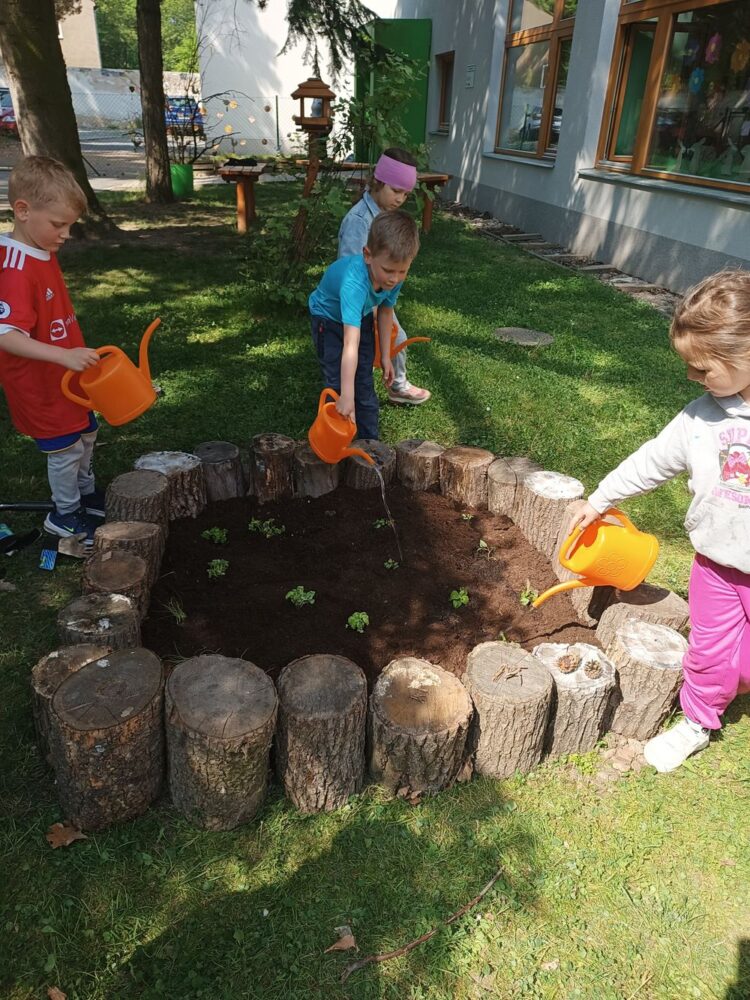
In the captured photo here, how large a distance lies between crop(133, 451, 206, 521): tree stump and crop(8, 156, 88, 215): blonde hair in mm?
1045

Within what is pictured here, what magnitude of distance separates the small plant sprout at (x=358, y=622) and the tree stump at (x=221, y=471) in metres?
1.02

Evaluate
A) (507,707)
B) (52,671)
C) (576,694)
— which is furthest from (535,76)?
(52,671)

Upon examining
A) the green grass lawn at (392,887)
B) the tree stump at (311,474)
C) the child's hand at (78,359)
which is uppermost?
the child's hand at (78,359)

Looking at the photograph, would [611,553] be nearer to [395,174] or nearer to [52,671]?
[52,671]

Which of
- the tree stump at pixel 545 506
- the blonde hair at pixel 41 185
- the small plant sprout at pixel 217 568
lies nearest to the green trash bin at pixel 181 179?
the blonde hair at pixel 41 185

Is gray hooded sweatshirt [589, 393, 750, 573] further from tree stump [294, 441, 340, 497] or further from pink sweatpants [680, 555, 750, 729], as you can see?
tree stump [294, 441, 340, 497]

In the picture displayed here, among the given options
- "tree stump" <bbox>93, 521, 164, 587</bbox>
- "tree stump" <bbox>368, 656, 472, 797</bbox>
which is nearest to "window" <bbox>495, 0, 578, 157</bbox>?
"tree stump" <bbox>93, 521, 164, 587</bbox>

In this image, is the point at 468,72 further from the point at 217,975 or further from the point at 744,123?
the point at 217,975

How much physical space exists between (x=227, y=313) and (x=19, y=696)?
4407mm

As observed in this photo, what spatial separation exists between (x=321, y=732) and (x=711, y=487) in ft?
4.24

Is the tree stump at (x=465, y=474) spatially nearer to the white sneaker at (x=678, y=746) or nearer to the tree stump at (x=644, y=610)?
the tree stump at (x=644, y=610)

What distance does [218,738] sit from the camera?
1797mm

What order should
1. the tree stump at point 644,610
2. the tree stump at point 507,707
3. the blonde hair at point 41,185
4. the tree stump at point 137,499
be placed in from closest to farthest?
the tree stump at point 507,707
the tree stump at point 644,610
the blonde hair at point 41,185
the tree stump at point 137,499

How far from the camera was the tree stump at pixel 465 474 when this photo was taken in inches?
128
